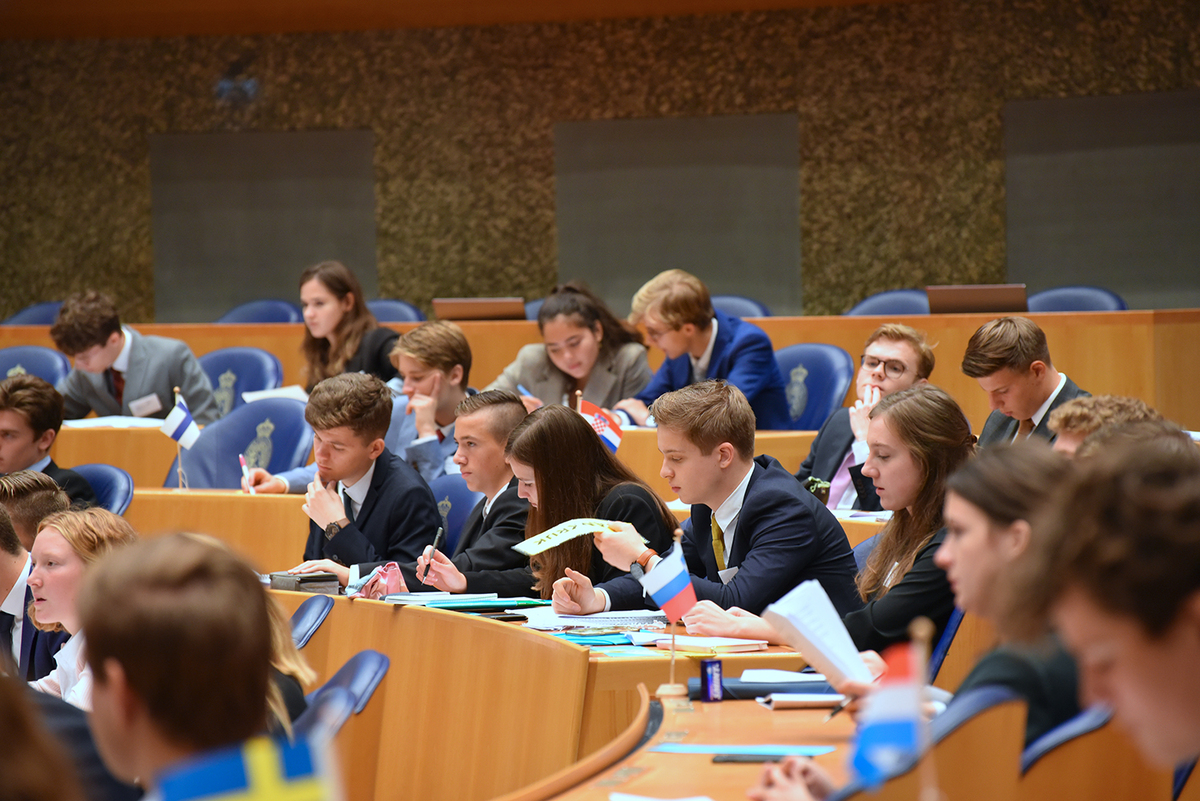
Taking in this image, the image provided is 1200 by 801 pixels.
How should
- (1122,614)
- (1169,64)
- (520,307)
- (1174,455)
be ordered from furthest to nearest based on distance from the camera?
(1169,64) → (520,307) → (1174,455) → (1122,614)

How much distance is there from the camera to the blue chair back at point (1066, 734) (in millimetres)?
1840

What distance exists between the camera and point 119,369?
6.37 m

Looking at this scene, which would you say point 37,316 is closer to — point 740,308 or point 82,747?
point 740,308

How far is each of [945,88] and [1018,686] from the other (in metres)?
7.83

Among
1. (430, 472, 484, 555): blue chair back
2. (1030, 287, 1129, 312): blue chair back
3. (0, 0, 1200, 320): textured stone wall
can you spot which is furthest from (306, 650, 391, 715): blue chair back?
(0, 0, 1200, 320): textured stone wall

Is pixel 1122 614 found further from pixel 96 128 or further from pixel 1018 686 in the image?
pixel 96 128

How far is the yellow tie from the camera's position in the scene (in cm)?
336

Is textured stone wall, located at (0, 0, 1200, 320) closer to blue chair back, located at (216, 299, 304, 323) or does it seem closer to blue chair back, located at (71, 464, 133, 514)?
blue chair back, located at (216, 299, 304, 323)

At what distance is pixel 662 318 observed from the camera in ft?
18.9

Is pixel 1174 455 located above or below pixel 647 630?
above

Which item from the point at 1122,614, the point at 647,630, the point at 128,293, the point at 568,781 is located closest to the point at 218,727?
the point at 568,781

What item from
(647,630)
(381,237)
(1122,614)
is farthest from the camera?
(381,237)

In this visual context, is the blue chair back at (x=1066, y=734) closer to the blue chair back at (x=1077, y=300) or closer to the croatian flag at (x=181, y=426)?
the croatian flag at (x=181, y=426)

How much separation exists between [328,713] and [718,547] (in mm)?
1585
